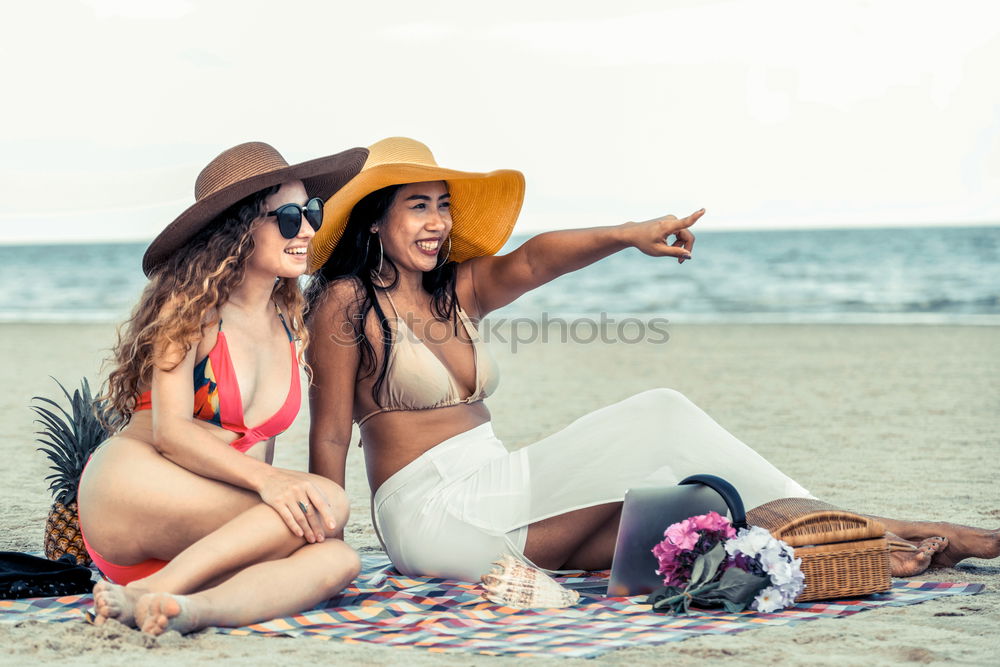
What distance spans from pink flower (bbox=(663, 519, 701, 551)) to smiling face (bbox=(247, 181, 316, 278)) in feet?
5.21

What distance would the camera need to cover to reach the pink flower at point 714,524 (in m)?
3.70

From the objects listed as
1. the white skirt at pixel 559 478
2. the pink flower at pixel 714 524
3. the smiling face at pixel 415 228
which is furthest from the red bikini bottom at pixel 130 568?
the pink flower at pixel 714 524

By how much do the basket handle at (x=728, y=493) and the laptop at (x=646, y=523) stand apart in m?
0.03

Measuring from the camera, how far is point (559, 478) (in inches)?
163

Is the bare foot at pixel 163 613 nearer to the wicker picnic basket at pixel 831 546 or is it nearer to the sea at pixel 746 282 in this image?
the wicker picnic basket at pixel 831 546

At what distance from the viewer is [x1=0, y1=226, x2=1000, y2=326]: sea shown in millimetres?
24220

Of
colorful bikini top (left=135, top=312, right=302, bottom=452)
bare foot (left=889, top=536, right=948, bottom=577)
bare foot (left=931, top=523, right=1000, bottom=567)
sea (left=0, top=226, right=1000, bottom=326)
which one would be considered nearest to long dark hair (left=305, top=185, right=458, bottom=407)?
colorful bikini top (left=135, top=312, right=302, bottom=452)

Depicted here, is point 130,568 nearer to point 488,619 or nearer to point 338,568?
point 338,568

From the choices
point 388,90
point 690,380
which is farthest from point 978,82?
point 690,380

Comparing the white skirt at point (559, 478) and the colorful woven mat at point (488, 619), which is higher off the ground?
the white skirt at point (559, 478)

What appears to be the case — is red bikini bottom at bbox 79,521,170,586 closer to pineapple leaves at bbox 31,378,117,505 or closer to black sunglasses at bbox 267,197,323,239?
pineapple leaves at bbox 31,378,117,505

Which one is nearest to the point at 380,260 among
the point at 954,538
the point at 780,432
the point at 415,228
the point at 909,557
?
the point at 415,228

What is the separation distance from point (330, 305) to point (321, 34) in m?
28.7

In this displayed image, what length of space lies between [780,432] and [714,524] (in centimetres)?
497
